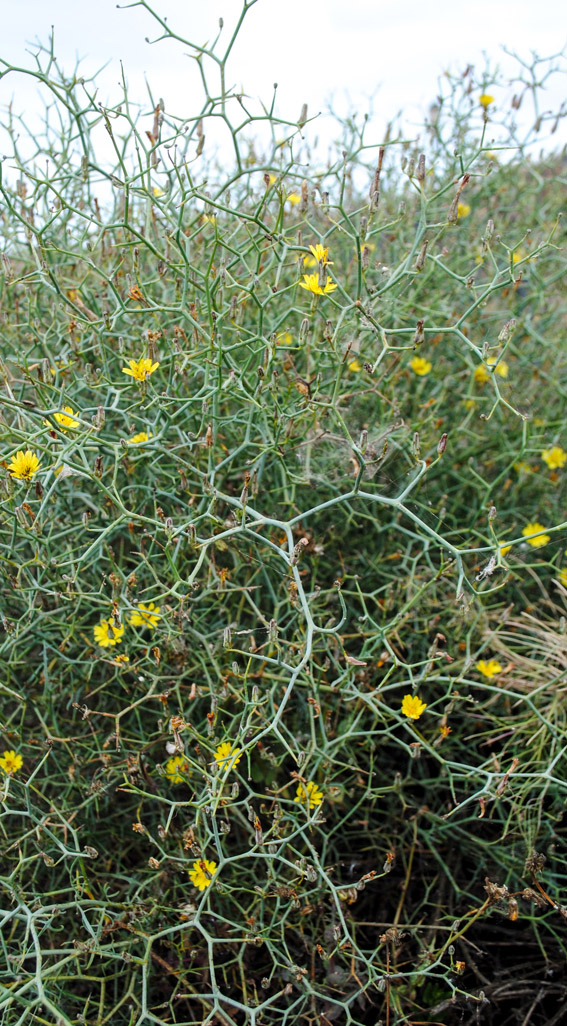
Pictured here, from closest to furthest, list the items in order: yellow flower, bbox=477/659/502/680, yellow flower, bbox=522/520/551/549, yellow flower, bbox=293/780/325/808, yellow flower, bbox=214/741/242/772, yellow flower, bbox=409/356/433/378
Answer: yellow flower, bbox=214/741/242/772 < yellow flower, bbox=293/780/325/808 < yellow flower, bbox=477/659/502/680 < yellow flower, bbox=522/520/551/549 < yellow flower, bbox=409/356/433/378

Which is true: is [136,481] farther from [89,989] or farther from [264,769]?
[89,989]

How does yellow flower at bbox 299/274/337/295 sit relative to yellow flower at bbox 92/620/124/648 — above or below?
above

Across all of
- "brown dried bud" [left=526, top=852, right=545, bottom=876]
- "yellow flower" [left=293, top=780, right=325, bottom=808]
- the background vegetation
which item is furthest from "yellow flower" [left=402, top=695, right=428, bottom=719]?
"brown dried bud" [left=526, top=852, right=545, bottom=876]

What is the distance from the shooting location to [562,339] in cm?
204

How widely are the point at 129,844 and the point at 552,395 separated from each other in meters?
1.40

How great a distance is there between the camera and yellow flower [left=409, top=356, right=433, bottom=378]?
1742mm

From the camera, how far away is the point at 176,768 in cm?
122

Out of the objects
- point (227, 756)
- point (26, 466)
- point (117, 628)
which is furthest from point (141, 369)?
point (227, 756)

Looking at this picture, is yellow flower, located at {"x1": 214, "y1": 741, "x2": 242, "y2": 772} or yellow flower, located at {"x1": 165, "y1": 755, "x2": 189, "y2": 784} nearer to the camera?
Answer: yellow flower, located at {"x1": 214, "y1": 741, "x2": 242, "y2": 772}

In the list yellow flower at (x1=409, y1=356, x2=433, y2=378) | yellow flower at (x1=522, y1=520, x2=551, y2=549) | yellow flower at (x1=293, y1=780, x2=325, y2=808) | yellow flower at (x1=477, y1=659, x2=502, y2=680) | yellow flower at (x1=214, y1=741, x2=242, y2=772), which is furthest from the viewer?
yellow flower at (x1=409, y1=356, x2=433, y2=378)

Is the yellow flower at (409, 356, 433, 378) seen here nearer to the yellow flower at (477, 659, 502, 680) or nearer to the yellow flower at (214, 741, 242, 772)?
the yellow flower at (477, 659, 502, 680)

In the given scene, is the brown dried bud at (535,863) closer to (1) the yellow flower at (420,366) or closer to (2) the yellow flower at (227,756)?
(2) the yellow flower at (227,756)

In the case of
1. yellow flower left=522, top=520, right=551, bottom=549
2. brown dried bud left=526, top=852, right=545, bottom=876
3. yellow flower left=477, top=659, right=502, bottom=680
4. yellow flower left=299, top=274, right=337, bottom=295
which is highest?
yellow flower left=299, top=274, right=337, bottom=295

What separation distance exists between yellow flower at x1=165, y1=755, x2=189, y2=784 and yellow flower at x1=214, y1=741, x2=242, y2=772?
51 millimetres
